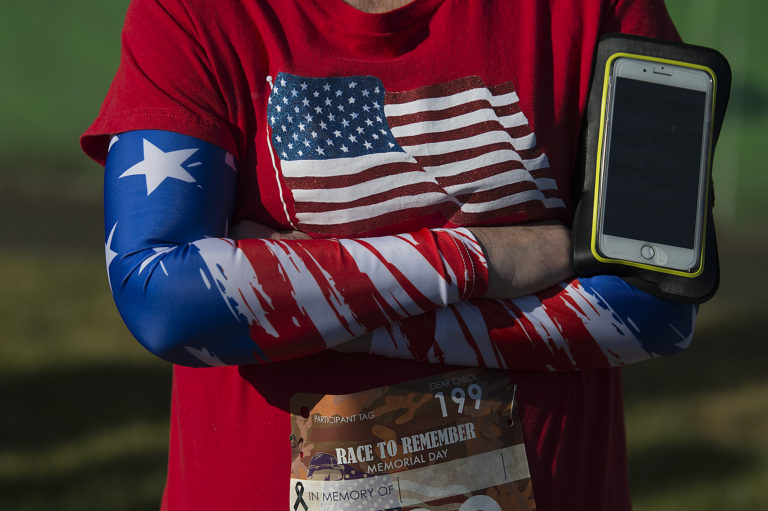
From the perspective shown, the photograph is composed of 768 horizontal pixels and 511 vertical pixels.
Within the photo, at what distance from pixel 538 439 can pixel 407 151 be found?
53 centimetres

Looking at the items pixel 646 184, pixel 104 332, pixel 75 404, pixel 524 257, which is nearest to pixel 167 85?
pixel 524 257

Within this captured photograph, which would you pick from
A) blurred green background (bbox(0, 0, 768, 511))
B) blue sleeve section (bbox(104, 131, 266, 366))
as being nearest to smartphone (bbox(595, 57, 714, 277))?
blue sleeve section (bbox(104, 131, 266, 366))

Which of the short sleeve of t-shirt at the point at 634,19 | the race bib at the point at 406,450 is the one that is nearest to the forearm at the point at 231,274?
the race bib at the point at 406,450

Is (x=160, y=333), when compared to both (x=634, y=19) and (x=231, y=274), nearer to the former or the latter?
(x=231, y=274)

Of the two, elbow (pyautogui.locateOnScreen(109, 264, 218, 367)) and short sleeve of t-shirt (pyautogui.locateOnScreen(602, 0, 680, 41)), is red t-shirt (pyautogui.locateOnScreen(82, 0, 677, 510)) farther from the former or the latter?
elbow (pyautogui.locateOnScreen(109, 264, 218, 367))

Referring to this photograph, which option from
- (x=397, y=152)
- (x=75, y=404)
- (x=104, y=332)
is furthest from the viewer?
(x=104, y=332)

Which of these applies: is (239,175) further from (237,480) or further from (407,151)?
(237,480)

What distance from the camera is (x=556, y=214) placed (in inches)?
65.4

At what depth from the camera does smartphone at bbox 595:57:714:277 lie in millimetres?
1578

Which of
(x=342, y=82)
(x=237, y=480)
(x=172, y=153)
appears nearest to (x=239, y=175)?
(x=172, y=153)

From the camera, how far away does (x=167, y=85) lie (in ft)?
5.05

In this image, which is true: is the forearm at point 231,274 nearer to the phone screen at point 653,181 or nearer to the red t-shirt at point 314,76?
the red t-shirt at point 314,76

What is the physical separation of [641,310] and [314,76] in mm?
661

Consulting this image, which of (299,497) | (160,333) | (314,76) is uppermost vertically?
(314,76)
